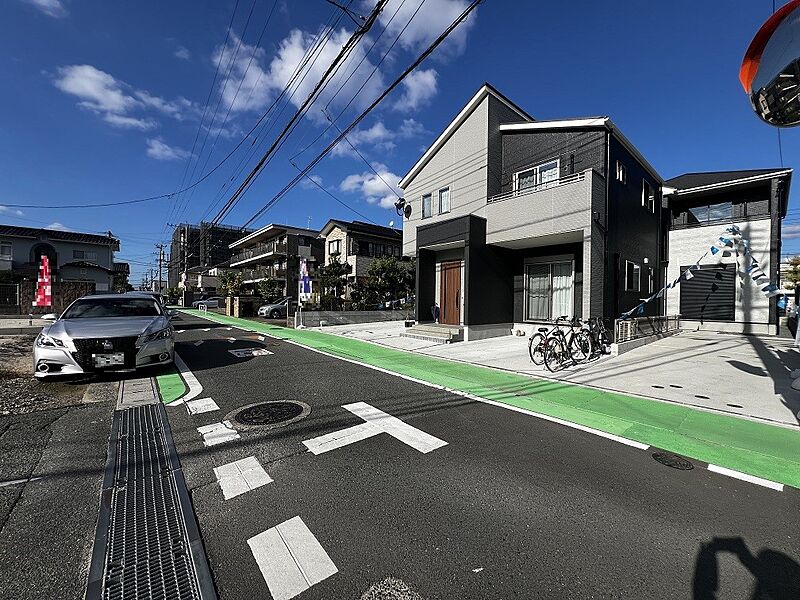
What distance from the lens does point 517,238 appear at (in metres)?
11.6

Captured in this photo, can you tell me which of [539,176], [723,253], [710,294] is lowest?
[710,294]

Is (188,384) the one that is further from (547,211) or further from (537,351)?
(547,211)

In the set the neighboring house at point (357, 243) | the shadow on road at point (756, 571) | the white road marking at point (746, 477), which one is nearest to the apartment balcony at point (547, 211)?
the white road marking at point (746, 477)

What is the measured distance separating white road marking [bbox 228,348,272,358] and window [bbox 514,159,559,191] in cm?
984

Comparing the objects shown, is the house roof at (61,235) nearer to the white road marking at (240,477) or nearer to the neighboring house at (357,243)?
the neighboring house at (357,243)

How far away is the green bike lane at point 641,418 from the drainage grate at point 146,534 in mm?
2321

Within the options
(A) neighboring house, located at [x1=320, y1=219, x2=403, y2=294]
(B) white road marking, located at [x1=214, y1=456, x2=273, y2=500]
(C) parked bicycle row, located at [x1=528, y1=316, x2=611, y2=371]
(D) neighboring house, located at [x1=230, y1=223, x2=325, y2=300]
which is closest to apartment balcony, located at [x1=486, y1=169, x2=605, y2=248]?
(C) parked bicycle row, located at [x1=528, y1=316, x2=611, y2=371]

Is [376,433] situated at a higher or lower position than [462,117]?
lower

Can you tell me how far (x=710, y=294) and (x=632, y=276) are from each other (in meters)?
6.61

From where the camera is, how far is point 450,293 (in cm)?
1394

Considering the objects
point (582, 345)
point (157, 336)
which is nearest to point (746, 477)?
point (582, 345)

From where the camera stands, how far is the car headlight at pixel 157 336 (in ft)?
19.4

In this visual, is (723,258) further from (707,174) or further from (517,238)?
(517,238)

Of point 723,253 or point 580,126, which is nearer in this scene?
point 580,126
